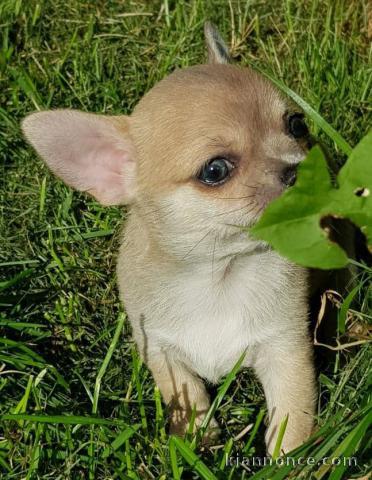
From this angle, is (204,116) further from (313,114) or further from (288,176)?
(313,114)

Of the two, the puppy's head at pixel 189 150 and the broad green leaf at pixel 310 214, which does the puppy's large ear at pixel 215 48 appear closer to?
the puppy's head at pixel 189 150

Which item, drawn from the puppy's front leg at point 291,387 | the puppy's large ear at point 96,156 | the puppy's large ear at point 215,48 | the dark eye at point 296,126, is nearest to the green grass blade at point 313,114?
the dark eye at point 296,126

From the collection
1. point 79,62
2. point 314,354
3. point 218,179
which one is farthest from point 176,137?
point 79,62

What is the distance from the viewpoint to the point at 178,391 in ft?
13.6

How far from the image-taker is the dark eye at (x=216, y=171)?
348 centimetres

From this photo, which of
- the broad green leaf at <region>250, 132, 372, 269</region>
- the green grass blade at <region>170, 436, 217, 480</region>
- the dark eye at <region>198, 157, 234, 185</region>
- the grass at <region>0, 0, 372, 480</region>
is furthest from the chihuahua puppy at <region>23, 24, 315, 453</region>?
the broad green leaf at <region>250, 132, 372, 269</region>

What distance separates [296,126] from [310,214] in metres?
1.27

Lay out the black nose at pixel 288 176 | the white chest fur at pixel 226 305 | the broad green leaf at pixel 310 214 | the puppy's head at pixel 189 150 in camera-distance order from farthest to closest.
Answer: the white chest fur at pixel 226 305 < the puppy's head at pixel 189 150 < the black nose at pixel 288 176 < the broad green leaf at pixel 310 214

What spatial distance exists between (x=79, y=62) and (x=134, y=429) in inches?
113

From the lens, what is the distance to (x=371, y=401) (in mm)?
3395

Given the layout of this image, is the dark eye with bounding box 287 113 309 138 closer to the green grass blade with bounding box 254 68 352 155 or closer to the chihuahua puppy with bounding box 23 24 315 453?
the chihuahua puppy with bounding box 23 24 315 453

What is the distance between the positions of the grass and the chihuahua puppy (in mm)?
171

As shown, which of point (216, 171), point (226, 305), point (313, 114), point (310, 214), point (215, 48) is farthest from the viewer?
point (215, 48)

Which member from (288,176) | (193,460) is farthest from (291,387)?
(288,176)
